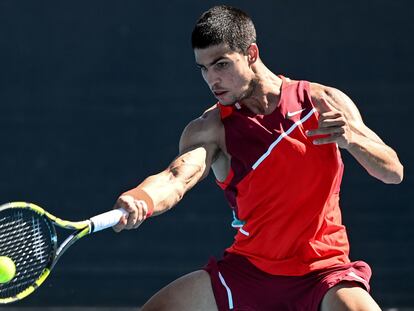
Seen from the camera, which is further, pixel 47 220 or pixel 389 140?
pixel 389 140

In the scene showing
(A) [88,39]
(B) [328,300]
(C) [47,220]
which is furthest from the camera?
(A) [88,39]

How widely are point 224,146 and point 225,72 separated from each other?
1.11 ft

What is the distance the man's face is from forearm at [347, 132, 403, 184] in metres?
0.57

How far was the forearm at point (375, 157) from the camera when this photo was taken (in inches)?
168

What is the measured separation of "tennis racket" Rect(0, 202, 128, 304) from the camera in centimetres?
371

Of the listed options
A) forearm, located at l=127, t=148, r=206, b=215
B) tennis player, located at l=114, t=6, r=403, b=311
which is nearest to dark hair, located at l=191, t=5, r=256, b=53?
tennis player, located at l=114, t=6, r=403, b=311

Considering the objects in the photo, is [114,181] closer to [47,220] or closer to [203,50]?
[203,50]

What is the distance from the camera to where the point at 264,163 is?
176 inches

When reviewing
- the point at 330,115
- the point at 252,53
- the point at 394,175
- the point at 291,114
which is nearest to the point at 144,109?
the point at 252,53

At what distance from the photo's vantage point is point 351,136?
4223mm

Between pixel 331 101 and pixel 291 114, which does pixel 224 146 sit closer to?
pixel 291 114

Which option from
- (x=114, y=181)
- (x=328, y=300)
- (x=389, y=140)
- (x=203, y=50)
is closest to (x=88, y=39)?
(x=114, y=181)

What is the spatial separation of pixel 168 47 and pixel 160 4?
0.33 metres

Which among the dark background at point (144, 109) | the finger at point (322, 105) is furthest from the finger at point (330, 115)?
the dark background at point (144, 109)
